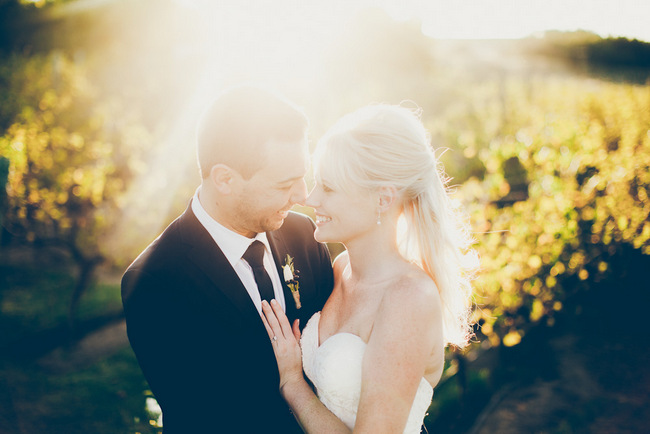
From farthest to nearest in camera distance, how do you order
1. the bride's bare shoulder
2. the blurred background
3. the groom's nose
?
the blurred background < the groom's nose < the bride's bare shoulder

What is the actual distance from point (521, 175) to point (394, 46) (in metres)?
39.1

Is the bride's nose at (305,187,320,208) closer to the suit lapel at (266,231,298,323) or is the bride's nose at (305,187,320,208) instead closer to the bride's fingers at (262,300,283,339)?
the suit lapel at (266,231,298,323)

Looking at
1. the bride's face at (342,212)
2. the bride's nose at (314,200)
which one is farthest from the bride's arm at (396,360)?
the bride's nose at (314,200)

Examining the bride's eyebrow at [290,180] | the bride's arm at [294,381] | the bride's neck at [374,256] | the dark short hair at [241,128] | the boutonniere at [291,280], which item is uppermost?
the dark short hair at [241,128]

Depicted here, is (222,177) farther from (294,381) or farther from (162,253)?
(294,381)

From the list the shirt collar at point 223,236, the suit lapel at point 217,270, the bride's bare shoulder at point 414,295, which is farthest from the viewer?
the shirt collar at point 223,236

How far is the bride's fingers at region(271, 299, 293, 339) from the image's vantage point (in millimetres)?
2580

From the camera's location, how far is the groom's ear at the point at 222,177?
2611mm

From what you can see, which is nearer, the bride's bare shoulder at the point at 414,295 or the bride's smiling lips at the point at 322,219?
the bride's bare shoulder at the point at 414,295

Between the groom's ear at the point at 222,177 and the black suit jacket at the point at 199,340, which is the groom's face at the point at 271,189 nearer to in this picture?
the groom's ear at the point at 222,177

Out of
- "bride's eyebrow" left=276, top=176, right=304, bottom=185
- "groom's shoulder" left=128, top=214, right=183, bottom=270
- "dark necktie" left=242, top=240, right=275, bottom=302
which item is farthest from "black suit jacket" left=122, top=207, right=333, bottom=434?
"bride's eyebrow" left=276, top=176, right=304, bottom=185

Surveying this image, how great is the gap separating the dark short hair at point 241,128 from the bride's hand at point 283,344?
817 millimetres

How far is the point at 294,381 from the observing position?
251 centimetres

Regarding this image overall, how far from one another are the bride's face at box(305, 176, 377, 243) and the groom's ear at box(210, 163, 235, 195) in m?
0.48
